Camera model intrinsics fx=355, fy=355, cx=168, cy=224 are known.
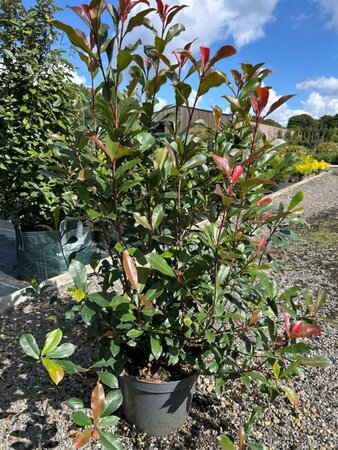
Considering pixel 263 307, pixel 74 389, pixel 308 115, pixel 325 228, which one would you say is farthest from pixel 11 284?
pixel 308 115

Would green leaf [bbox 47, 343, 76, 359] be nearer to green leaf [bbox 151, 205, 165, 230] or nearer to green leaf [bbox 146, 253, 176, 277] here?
green leaf [bbox 146, 253, 176, 277]

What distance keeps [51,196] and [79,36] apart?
220cm

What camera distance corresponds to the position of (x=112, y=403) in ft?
3.69

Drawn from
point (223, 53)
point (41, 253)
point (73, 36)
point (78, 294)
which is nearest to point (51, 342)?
point (78, 294)

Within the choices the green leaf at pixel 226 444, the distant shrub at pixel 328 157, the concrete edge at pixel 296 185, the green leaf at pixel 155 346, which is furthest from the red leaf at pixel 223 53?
the distant shrub at pixel 328 157

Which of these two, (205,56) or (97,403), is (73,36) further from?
(97,403)

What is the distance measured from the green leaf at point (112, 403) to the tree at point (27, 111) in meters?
1.99

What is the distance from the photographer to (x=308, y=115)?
48.8m

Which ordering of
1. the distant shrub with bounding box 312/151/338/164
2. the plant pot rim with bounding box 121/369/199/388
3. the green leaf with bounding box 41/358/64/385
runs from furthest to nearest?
the distant shrub with bounding box 312/151/338/164
the plant pot rim with bounding box 121/369/199/388
the green leaf with bounding box 41/358/64/385

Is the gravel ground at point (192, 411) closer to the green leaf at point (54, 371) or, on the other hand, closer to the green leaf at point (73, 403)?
the green leaf at point (73, 403)

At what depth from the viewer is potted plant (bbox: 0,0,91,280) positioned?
2.95 meters

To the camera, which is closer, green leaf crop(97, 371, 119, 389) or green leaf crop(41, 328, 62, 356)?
green leaf crop(41, 328, 62, 356)

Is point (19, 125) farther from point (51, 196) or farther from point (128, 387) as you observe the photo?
point (128, 387)

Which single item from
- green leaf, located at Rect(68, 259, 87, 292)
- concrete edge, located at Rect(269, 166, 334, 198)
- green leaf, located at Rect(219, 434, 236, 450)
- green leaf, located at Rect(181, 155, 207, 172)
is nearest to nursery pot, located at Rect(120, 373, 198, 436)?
green leaf, located at Rect(219, 434, 236, 450)
